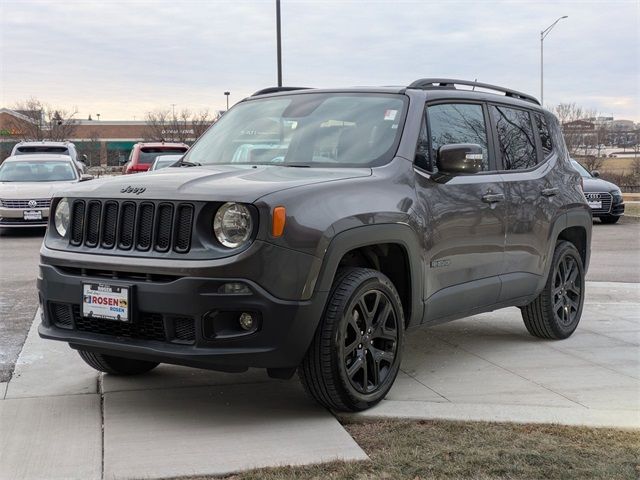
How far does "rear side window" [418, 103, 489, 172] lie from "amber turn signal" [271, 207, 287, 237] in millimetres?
1494

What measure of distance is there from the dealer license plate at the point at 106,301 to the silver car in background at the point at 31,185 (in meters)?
10.6

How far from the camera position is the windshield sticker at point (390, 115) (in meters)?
5.20

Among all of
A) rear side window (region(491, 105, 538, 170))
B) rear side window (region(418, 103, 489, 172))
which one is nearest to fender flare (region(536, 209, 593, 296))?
rear side window (region(491, 105, 538, 170))

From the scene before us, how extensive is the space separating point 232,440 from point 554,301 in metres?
3.56

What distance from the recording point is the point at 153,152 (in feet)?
67.7

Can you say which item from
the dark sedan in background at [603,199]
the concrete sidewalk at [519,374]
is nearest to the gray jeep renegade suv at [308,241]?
the concrete sidewalk at [519,374]

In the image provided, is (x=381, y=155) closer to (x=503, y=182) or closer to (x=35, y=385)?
(x=503, y=182)

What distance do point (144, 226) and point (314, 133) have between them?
59.1 inches

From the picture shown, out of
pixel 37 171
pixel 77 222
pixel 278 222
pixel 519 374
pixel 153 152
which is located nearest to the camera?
pixel 278 222

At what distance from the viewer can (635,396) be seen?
512 cm

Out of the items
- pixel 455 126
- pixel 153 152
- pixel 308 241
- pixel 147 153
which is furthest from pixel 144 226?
pixel 153 152

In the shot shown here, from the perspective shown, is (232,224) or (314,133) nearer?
(232,224)

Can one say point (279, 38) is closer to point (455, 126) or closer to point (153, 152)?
point (153, 152)

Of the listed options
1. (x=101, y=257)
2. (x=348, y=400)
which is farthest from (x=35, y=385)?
(x=348, y=400)
